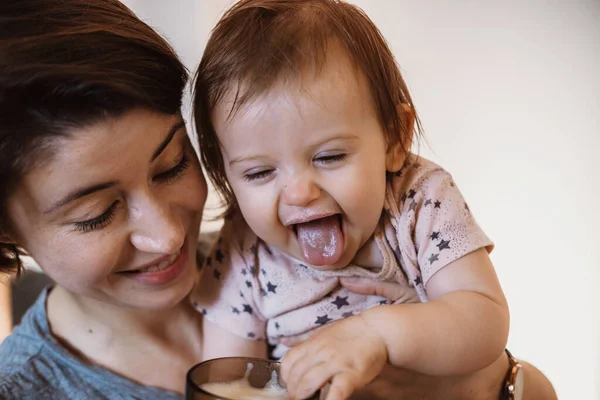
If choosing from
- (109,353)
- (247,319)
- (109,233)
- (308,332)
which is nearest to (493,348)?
(308,332)

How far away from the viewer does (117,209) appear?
1044 millimetres

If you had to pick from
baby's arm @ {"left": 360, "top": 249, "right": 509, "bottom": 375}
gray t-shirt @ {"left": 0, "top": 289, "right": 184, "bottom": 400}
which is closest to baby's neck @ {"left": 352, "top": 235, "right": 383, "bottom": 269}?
baby's arm @ {"left": 360, "top": 249, "right": 509, "bottom": 375}

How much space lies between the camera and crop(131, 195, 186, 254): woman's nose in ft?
3.44

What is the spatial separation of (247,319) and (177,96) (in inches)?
16.3

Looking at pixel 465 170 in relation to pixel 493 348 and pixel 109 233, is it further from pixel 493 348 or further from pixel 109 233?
pixel 109 233

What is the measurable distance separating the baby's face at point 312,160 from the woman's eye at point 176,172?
0.31 ft

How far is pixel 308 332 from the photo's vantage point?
1197 mm

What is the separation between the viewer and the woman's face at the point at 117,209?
0.98 m

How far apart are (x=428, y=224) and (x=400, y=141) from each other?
14 cm

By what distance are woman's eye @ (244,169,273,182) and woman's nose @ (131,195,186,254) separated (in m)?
0.14

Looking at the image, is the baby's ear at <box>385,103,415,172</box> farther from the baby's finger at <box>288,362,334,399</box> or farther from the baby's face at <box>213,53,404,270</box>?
the baby's finger at <box>288,362,334,399</box>

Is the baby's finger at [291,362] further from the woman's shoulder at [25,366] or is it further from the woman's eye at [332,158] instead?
the woman's shoulder at [25,366]

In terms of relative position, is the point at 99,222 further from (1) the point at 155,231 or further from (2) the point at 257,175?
(2) the point at 257,175

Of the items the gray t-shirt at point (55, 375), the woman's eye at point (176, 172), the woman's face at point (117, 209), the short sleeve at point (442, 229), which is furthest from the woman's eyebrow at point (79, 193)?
the short sleeve at point (442, 229)
